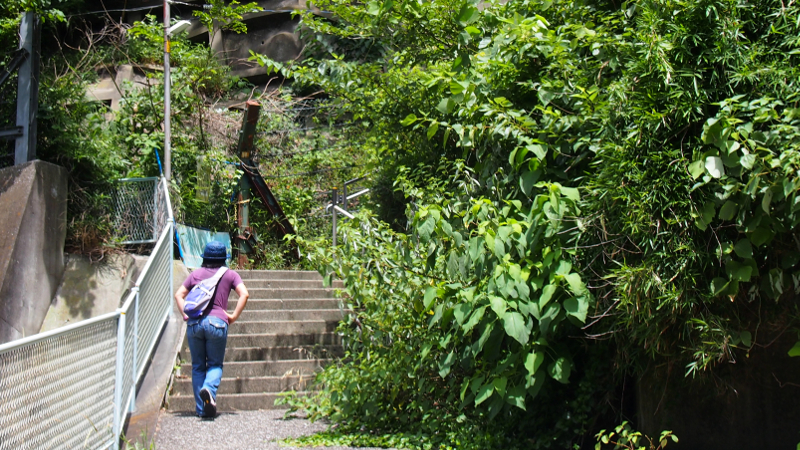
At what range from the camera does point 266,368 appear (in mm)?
6262

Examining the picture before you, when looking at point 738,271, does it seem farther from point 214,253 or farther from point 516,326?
point 214,253

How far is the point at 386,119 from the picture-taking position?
19.4 feet

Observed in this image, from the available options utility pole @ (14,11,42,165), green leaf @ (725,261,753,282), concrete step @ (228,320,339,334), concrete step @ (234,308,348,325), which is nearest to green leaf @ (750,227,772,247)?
green leaf @ (725,261,753,282)

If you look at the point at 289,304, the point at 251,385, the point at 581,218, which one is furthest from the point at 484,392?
the point at 289,304

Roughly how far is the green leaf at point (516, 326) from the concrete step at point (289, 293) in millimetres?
4950

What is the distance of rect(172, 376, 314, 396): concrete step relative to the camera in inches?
231

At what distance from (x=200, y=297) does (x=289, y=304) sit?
→ 2742 millimetres

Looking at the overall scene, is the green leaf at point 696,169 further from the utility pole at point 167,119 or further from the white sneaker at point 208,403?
the utility pole at point 167,119

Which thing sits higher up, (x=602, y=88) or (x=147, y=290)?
(x=602, y=88)

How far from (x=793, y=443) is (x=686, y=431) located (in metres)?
0.58

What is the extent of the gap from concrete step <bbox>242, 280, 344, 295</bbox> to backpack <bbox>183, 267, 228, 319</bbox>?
9.62 feet

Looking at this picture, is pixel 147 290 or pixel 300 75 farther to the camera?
pixel 300 75

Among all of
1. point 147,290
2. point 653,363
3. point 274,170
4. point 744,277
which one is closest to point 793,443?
point 653,363

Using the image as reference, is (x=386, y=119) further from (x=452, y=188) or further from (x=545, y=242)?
(x=545, y=242)
